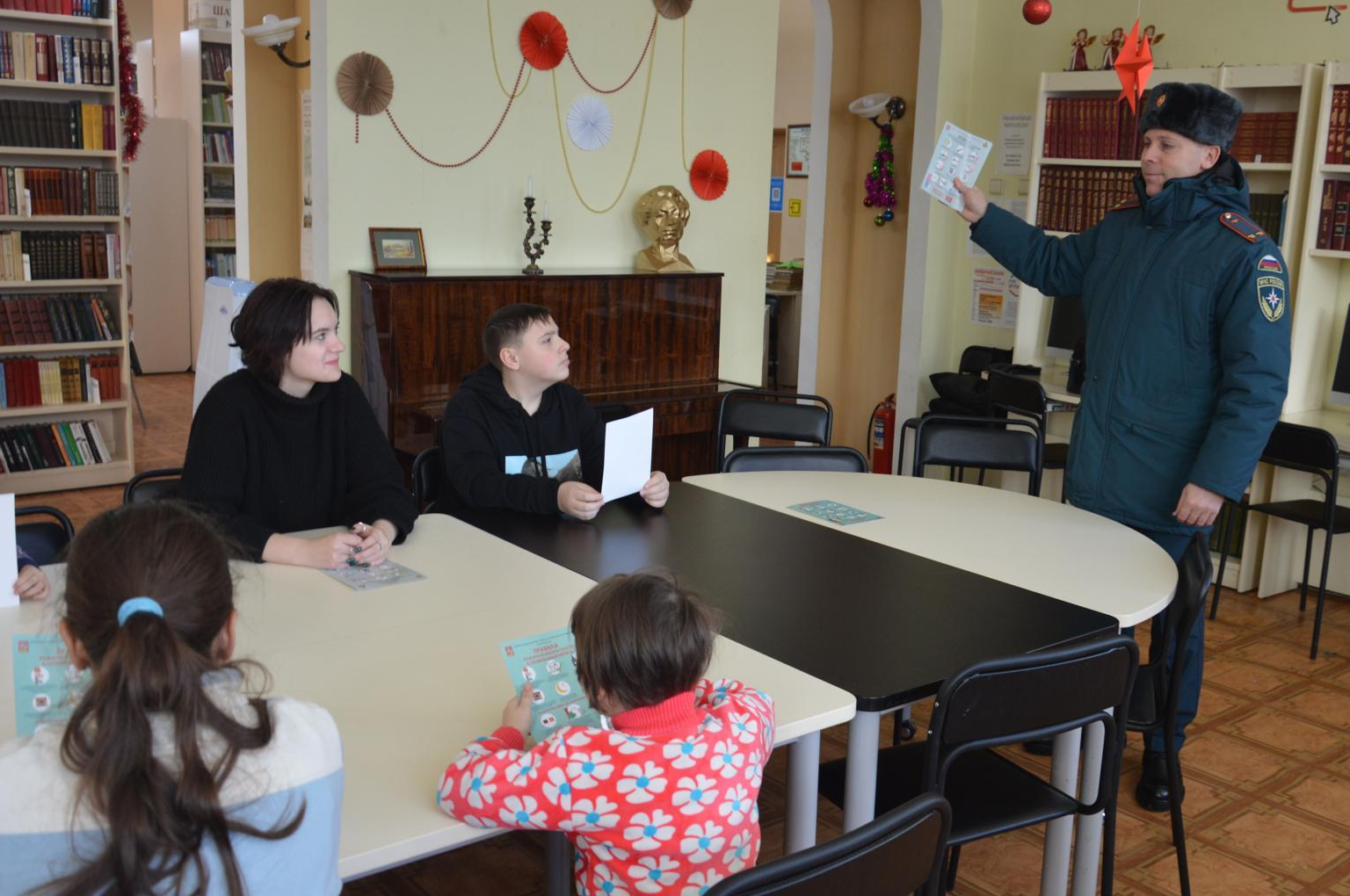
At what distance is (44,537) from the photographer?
8.04ft

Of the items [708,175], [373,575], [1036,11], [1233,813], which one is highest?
[1036,11]

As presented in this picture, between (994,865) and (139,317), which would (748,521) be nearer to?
(994,865)

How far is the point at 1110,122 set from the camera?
5.16 metres

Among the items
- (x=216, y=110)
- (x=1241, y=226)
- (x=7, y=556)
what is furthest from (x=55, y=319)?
(x=1241, y=226)

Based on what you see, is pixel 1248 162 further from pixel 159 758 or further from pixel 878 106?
pixel 159 758

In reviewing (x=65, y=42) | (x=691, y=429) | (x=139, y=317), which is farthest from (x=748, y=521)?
(x=139, y=317)

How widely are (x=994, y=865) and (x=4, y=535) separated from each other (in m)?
2.14

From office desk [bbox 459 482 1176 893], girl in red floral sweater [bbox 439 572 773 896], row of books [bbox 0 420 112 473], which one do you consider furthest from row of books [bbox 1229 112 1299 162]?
row of books [bbox 0 420 112 473]

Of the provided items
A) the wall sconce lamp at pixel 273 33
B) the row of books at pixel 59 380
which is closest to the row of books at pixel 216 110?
the wall sconce lamp at pixel 273 33

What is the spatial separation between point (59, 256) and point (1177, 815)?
5276 mm

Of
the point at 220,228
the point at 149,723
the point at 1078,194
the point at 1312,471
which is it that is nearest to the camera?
the point at 149,723

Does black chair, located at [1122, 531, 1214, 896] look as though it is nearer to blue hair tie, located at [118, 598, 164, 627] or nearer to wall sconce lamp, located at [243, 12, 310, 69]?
blue hair tie, located at [118, 598, 164, 627]

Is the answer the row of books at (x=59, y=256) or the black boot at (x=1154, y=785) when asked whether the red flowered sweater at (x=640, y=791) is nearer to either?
the black boot at (x=1154, y=785)

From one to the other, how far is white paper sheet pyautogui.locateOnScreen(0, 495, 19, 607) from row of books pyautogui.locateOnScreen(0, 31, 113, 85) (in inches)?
168
